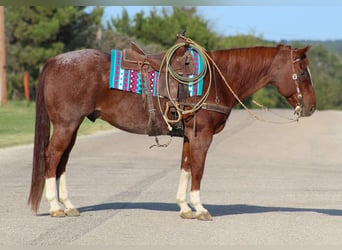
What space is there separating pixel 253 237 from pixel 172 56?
8.10 ft

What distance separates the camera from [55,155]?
31.3ft

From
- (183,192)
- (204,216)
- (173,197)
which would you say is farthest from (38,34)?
(204,216)

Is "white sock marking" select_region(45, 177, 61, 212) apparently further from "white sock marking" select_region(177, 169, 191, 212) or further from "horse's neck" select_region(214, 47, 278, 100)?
"horse's neck" select_region(214, 47, 278, 100)

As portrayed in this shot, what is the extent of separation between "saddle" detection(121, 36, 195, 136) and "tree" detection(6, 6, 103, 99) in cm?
3467

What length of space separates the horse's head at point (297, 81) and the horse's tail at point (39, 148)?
109 inches

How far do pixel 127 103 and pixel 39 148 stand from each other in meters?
1.15

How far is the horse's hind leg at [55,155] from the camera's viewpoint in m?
9.51

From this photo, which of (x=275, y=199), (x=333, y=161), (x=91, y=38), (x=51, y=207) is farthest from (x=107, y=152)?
(x=91, y=38)

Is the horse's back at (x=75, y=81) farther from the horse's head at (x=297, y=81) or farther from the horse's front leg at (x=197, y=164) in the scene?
the horse's head at (x=297, y=81)

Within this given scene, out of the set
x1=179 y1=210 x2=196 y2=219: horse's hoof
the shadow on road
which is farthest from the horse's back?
x1=179 y1=210 x2=196 y2=219: horse's hoof

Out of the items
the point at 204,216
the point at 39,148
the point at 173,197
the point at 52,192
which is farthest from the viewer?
the point at 173,197

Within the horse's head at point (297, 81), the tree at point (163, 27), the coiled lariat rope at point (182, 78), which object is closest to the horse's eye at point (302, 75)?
the horse's head at point (297, 81)

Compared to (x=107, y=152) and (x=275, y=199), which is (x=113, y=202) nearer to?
(x=275, y=199)

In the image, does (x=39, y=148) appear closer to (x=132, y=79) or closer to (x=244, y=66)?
(x=132, y=79)
